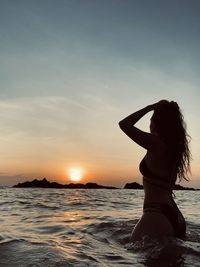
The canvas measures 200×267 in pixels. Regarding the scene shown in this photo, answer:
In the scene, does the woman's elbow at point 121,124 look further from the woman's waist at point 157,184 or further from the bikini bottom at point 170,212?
the bikini bottom at point 170,212

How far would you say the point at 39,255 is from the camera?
518 cm

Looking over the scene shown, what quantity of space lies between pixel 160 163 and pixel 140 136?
534mm

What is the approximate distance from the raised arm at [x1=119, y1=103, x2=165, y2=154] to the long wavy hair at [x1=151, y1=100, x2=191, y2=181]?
15 centimetres

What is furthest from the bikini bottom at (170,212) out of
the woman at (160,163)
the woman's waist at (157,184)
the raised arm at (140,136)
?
the raised arm at (140,136)

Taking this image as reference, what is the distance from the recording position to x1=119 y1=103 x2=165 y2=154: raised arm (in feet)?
17.4

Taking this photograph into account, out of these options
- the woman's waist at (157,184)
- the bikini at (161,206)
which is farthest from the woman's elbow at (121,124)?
the woman's waist at (157,184)

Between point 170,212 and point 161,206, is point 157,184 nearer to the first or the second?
point 161,206

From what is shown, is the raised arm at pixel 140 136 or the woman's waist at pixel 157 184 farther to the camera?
the woman's waist at pixel 157 184

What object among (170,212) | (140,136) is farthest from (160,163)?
(170,212)

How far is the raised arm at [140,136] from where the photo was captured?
529 centimetres

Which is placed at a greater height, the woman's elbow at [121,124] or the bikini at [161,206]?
the woman's elbow at [121,124]

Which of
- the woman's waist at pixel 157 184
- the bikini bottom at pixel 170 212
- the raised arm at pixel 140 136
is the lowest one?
the bikini bottom at pixel 170 212

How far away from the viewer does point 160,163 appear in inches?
214

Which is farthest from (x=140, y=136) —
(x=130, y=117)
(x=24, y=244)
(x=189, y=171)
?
(x=24, y=244)
